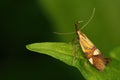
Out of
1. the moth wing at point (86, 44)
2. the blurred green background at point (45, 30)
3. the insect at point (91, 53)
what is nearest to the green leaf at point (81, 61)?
the insect at point (91, 53)

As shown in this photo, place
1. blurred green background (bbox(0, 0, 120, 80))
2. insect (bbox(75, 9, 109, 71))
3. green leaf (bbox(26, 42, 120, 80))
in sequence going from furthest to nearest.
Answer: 1. blurred green background (bbox(0, 0, 120, 80))
2. insect (bbox(75, 9, 109, 71))
3. green leaf (bbox(26, 42, 120, 80))

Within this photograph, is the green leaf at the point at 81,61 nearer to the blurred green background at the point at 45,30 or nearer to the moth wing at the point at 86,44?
the moth wing at the point at 86,44

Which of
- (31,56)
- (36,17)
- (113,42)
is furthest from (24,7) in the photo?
(113,42)

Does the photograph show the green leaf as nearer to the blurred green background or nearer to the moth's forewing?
the moth's forewing

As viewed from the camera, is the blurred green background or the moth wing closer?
the moth wing

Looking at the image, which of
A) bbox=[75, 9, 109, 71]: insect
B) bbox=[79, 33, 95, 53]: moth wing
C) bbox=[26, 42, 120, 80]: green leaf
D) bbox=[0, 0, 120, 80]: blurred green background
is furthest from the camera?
bbox=[0, 0, 120, 80]: blurred green background

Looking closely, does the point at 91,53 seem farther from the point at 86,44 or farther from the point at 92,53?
the point at 86,44

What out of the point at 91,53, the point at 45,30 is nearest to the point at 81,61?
the point at 91,53

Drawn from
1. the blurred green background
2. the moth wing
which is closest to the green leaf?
the moth wing
